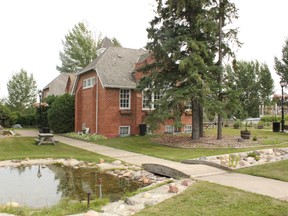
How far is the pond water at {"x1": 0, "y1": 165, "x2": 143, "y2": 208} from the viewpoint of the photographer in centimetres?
734

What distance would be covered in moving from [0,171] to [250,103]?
116 ft

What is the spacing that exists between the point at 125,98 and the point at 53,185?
14387 mm

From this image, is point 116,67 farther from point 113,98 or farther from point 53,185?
point 53,185

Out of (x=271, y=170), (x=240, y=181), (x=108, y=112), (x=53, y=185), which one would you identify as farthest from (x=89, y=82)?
(x=240, y=181)

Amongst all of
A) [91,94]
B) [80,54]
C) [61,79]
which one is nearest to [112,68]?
[91,94]

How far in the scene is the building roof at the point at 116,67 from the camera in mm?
22155

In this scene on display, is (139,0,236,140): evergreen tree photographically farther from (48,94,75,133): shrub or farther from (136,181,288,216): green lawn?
(48,94,75,133): shrub

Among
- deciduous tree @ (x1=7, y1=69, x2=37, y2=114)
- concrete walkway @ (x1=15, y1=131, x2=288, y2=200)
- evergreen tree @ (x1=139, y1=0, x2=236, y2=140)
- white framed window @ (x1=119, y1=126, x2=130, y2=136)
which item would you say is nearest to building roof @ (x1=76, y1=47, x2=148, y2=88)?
white framed window @ (x1=119, y1=126, x2=130, y2=136)

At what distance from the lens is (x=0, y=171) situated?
10609 millimetres

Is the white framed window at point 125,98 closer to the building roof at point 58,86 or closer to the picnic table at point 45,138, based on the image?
the picnic table at point 45,138

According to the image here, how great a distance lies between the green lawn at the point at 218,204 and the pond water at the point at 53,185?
1.63 meters

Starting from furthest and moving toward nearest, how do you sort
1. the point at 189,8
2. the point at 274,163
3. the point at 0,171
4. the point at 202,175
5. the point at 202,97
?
the point at 189,8 → the point at 202,97 → the point at 0,171 → the point at 274,163 → the point at 202,175

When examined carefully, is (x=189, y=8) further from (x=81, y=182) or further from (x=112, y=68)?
(x=81, y=182)

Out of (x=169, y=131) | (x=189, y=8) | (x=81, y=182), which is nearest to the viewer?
(x=81, y=182)
